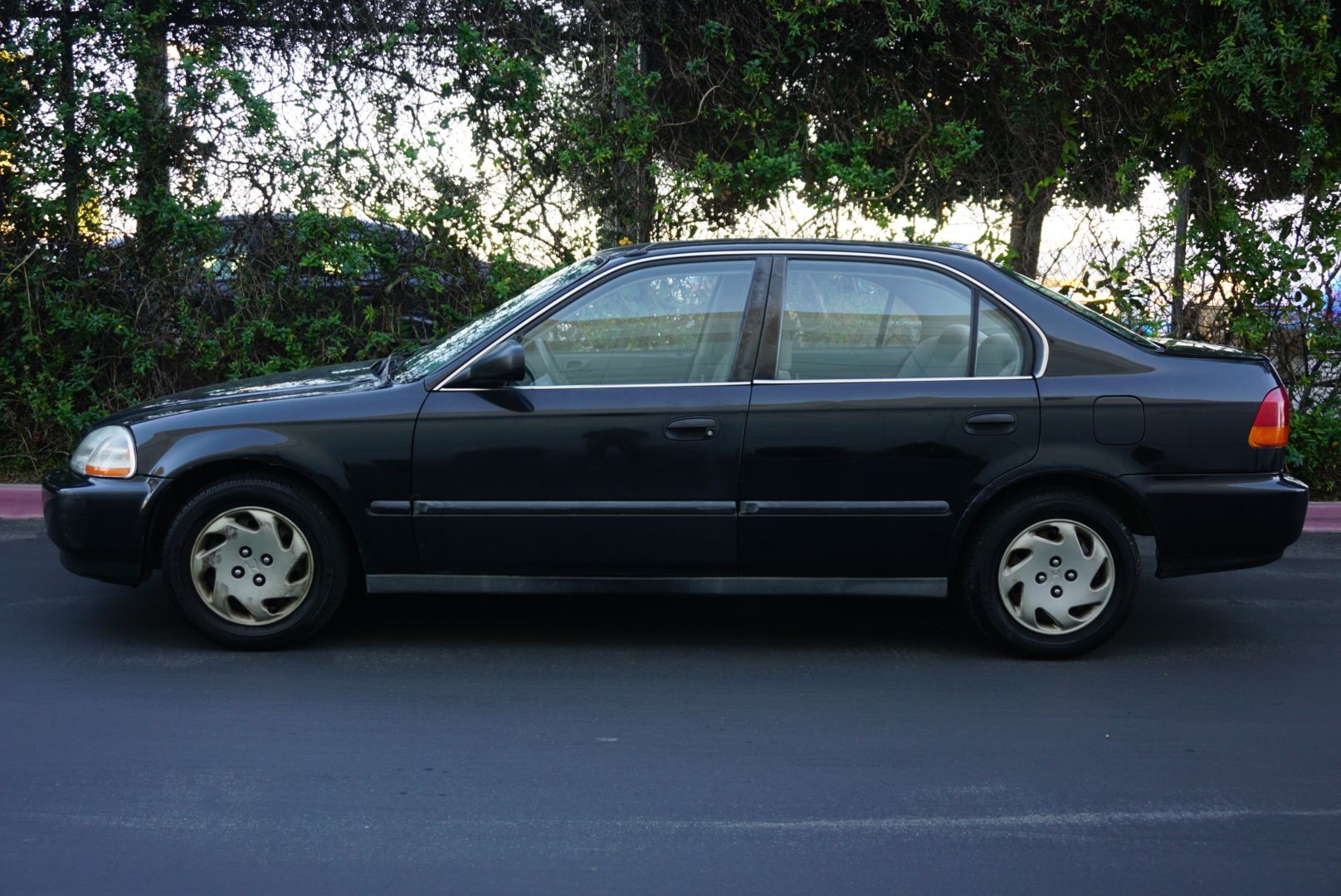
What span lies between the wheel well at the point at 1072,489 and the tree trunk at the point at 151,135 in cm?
648

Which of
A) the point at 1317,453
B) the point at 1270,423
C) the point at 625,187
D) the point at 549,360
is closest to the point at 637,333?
the point at 549,360

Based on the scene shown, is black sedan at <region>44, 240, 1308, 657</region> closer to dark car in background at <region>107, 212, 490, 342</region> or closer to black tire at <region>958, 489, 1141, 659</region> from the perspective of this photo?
black tire at <region>958, 489, 1141, 659</region>

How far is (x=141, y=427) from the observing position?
5.45 meters

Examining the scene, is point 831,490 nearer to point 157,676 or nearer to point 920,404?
point 920,404

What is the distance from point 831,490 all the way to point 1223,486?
154 centimetres

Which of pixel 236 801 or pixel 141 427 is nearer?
pixel 236 801

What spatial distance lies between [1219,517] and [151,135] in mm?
7524

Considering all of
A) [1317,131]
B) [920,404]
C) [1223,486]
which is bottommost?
[1223,486]

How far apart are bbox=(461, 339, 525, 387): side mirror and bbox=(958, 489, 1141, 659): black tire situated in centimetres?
190

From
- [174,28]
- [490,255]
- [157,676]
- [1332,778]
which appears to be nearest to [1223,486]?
[1332,778]

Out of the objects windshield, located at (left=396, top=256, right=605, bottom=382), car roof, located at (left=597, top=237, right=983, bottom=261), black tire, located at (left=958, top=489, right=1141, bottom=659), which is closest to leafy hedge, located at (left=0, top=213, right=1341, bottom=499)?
windshield, located at (left=396, top=256, right=605, bottom=382)

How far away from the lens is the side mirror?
5207mm

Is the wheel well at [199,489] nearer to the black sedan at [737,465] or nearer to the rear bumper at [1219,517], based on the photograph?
the black sedan at [737,465]

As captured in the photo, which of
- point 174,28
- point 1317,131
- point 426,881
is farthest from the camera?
point 174,28
